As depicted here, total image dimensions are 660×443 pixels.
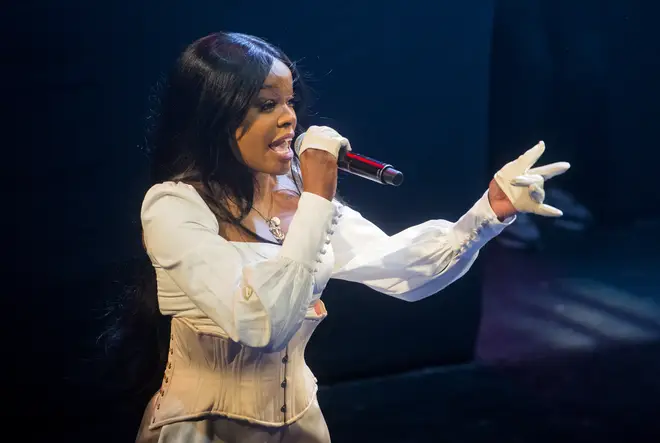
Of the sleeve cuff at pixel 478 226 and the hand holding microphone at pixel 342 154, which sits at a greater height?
the hand holding microphone at pixel 342 154

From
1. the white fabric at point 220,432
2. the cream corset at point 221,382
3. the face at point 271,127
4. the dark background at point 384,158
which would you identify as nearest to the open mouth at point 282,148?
the face at point 271,127

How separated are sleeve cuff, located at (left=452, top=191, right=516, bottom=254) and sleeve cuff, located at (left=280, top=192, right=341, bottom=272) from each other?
1.04ft

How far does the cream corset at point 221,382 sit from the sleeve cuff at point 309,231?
189mm

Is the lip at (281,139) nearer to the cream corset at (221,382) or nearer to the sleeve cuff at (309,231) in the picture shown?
the sleeve cuff at (309,231)

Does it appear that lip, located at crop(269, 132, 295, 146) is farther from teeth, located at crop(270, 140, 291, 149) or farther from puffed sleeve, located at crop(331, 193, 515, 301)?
puffed sleeve, located at crop(331, 193, 515, 301)

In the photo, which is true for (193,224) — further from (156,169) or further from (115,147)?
(115,147)

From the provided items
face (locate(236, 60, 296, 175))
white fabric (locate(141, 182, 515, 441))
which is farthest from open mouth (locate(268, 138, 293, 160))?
white fabric (locate(141, 182, 515, 441))

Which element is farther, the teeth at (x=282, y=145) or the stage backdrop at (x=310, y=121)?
the stage backdrop at (x=310, y=121)

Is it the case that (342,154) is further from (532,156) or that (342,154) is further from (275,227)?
(532,156)

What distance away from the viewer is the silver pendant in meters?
1.19

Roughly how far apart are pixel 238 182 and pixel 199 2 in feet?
3.05

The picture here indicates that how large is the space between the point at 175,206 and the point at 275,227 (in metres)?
0.20

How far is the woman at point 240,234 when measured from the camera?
1001mm

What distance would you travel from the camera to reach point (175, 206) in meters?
1.05
